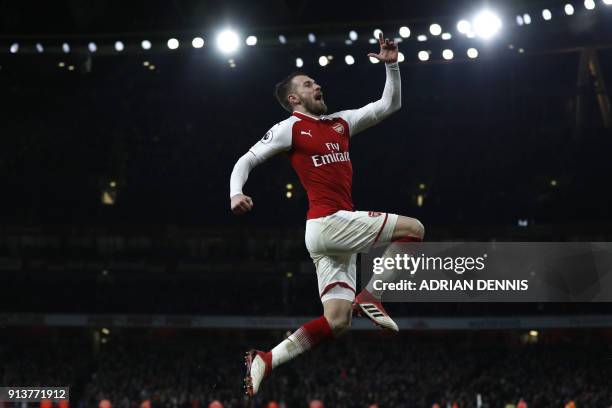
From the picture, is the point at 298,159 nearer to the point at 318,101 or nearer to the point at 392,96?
the point at 318,101

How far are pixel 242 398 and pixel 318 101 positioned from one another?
24.6 metres

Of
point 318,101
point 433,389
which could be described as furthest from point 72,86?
point 318,101

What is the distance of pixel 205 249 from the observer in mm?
40406

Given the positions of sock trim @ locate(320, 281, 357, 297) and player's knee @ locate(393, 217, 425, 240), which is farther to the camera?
sock trim @ locate(320, 281, 357, 297)

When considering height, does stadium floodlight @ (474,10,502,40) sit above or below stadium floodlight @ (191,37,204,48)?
below

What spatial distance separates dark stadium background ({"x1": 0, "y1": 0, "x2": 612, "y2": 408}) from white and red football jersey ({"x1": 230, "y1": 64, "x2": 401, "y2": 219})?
22.4 m

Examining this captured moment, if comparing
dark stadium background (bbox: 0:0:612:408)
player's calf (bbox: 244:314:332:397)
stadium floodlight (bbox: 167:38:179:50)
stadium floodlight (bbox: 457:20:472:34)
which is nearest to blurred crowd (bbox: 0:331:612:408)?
dark stadium background (bbox: 0:0:612:408)

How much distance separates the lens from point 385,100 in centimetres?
758

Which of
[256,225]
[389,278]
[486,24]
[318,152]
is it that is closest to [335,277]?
[389,278]

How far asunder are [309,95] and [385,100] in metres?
0.71

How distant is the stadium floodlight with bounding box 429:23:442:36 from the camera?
24.1 m

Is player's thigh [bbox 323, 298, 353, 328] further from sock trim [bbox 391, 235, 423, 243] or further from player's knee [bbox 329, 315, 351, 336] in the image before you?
sock trim [bbox 391, 235, 423, 243]

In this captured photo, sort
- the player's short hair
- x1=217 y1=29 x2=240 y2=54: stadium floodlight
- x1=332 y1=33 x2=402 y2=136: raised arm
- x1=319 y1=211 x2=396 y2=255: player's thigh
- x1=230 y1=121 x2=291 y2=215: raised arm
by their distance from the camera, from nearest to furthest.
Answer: x1=230 y1=121 x2=291 y2=215: raised arm
x1=319 y1=211 x2=396 y2=255: player's thigh
x1=332 y1=33 x2=402 y2=136: raised arm
the player's short hair
x1=217 y1=29 x2=240 y2=54: stadium floodlight

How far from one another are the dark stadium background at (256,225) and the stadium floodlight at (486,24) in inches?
297
